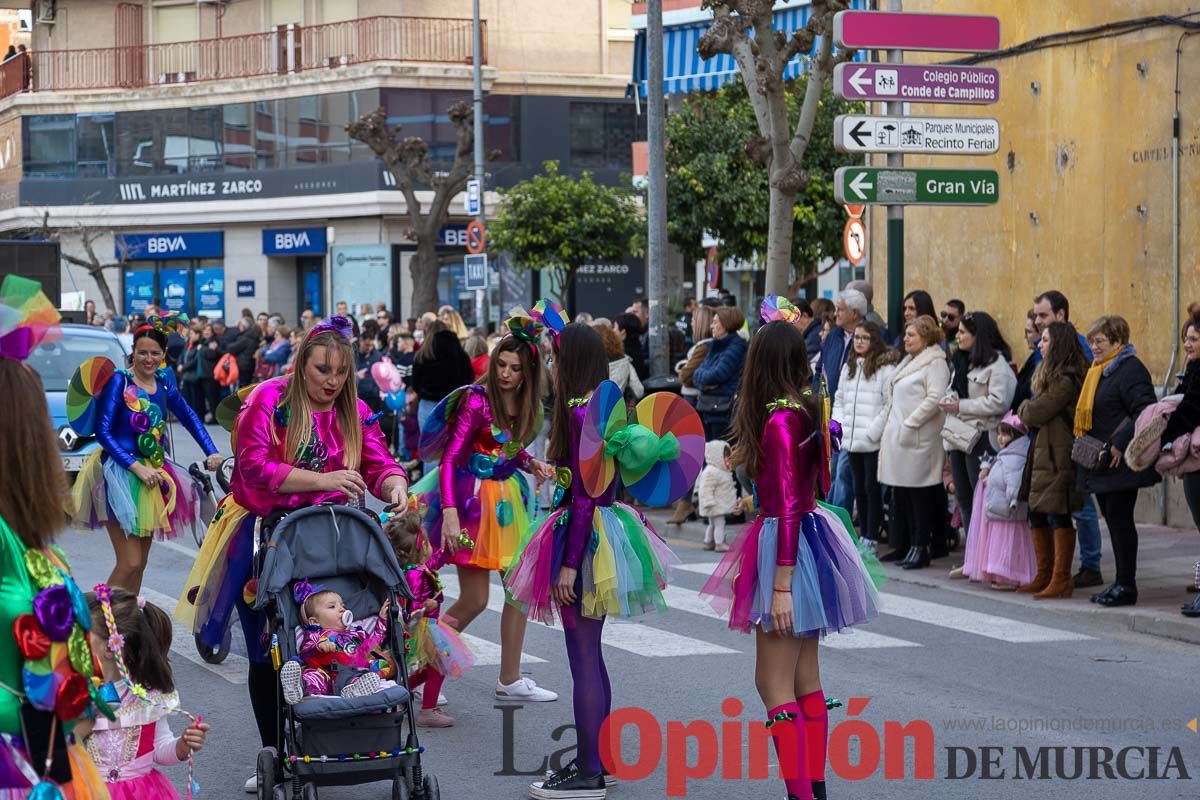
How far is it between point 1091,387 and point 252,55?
36.6 metres

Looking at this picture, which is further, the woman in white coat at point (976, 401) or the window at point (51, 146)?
the window at point (51, 146)

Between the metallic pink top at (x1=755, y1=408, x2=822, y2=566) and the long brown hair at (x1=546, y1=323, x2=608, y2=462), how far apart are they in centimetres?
88

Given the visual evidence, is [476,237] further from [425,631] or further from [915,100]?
[425,631]

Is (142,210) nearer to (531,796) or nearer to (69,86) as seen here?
(69,86)

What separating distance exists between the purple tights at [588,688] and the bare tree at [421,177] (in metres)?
30.0

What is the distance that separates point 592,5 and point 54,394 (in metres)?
29.6

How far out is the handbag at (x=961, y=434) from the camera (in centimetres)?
1221

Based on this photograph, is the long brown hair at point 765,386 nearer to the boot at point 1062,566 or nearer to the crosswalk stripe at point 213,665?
the crosswalk stripe at point 213,665

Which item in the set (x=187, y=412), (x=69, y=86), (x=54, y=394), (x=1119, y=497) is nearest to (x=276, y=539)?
(x=187, y=412)

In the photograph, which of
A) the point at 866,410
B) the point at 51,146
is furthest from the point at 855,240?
the point at 51,146

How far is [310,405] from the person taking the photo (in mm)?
Result: 6379

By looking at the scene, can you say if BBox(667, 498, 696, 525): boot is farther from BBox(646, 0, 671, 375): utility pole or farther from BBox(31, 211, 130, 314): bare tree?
BBox(31, 211, 130, 314): bare tree

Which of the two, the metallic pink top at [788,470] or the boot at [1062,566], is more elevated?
the metallic pink top at [788,470]

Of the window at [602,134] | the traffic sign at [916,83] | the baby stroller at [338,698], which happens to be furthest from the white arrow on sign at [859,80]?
the window at [602,134]
